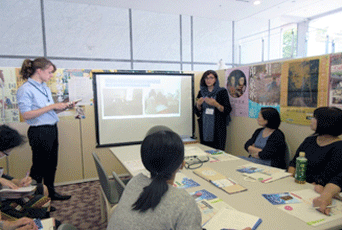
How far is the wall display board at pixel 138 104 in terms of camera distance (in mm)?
3283

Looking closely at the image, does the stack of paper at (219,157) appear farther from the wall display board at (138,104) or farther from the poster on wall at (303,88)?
the wall display board at (138,104)

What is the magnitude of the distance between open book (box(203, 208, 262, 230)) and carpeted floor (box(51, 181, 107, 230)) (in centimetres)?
154

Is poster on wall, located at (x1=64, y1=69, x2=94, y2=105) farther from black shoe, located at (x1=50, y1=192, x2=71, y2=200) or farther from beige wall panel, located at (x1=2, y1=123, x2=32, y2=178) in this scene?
black shoe, located at (x1=50, y1=192, x2=71, y2=200)

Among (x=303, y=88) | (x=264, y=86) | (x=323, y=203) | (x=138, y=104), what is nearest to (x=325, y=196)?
(x=323, y=203)

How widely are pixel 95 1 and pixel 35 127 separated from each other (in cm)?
413

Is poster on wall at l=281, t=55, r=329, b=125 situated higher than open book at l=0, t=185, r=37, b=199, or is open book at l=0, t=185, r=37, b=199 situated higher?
poster on wall at l=281, t=55, r=329, b=125

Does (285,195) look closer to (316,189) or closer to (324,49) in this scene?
(316,189)

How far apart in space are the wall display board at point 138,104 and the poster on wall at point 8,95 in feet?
3.25

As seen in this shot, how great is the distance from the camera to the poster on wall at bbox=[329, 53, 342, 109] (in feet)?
6.10

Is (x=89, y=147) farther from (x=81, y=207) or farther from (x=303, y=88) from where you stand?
(x=303, y=88)

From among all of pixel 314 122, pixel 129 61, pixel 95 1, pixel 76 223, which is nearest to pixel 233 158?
pixel 314 122

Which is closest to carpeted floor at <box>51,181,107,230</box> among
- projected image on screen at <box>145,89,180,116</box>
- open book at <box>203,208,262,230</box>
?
projected image on screen at <box>145,89,180,116</box>

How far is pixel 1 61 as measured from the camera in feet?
15.7

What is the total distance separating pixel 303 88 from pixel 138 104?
2176 mm
